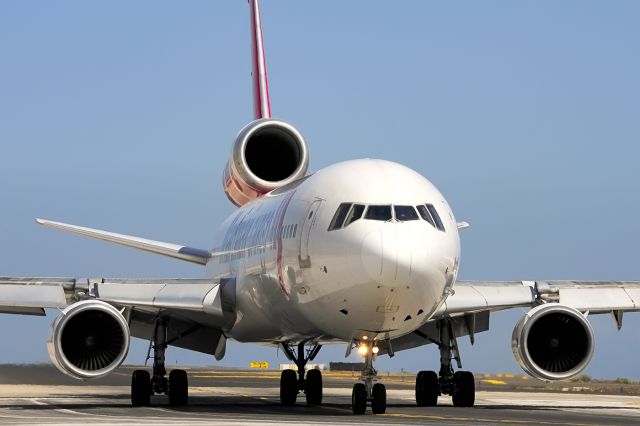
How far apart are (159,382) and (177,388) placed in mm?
529

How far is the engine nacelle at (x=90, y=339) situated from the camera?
23.0 m

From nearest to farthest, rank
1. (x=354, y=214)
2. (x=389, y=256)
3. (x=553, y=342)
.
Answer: (x=389, y=256)
(x=354, y=214)
(x=553, y=342)

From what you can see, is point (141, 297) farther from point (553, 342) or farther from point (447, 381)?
point (553, 342)

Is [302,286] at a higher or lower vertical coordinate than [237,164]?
lower

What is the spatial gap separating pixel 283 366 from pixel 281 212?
43.2 meters

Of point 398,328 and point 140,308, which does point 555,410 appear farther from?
point 140,308

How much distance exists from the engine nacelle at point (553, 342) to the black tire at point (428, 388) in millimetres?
2842

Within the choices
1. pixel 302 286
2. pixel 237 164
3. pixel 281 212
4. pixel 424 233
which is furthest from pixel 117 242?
pixel 424 233

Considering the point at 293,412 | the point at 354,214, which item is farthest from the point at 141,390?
the point at 354,214

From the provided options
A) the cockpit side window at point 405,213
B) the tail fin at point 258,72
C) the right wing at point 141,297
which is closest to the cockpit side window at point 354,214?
the cockpit side window at point 405,213

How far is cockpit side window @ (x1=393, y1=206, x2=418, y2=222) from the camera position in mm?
20203

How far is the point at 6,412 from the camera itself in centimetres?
2227

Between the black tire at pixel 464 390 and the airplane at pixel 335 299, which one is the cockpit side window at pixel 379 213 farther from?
the black tire at pixel 464 390

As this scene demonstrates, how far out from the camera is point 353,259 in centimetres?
1983
